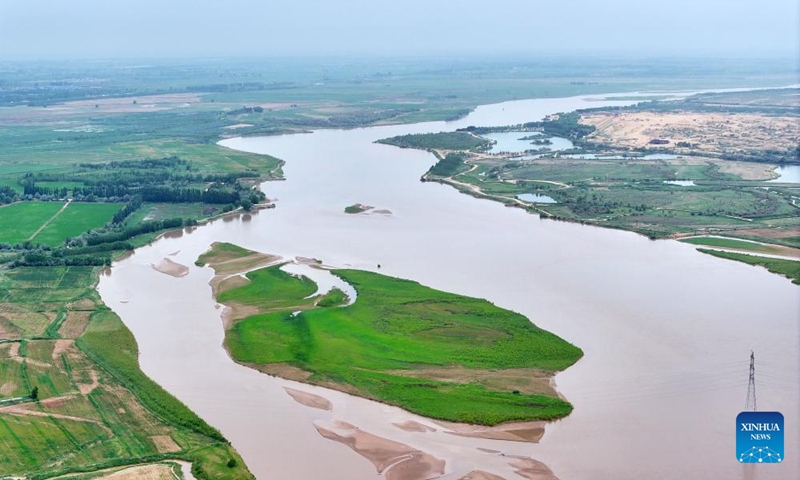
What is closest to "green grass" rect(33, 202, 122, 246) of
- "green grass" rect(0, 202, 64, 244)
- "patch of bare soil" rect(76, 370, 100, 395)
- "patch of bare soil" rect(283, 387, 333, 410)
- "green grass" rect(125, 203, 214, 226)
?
"green grass" rect(0, 202, 64, 244)

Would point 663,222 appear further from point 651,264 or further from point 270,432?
point 270,432

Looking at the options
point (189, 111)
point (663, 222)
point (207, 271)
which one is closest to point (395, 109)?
point (189, 111)

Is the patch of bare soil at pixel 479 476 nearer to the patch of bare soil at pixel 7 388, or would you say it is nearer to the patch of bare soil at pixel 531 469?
the patch of bare soil at pixel 531 469

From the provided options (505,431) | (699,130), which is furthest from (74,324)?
(699,130)

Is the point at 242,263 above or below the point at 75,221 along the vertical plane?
below

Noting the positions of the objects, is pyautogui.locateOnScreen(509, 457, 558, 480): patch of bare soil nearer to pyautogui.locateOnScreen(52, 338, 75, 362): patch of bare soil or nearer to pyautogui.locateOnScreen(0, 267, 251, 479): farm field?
pyautogui.locateOnScreen(0, 267, 251, 479): farm field

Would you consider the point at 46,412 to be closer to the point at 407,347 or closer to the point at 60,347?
the point at 60,347

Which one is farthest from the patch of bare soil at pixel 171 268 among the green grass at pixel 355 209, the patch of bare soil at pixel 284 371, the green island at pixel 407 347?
the green grass at pixel 355 209

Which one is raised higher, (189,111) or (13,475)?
(189,111)
